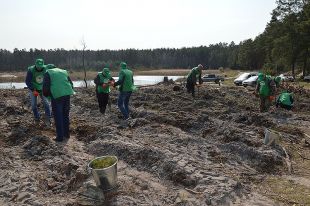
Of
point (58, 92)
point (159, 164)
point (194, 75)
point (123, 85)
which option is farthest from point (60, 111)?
point (194, 75)

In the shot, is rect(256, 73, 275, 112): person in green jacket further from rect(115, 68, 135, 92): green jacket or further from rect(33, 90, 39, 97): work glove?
rect(33, 90, 39, 97): work glove

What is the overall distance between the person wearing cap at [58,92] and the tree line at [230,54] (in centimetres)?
3764

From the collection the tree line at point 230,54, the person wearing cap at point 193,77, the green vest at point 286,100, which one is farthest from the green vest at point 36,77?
the tree line at point 230,54

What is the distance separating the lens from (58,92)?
7645 mm

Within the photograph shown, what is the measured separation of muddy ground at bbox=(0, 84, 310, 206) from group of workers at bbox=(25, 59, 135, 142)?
16.4 inches

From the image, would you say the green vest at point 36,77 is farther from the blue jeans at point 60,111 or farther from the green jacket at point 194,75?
the green jacket at point 194,75

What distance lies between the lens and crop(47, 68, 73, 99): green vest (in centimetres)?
762

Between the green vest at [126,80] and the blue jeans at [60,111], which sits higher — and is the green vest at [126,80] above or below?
above

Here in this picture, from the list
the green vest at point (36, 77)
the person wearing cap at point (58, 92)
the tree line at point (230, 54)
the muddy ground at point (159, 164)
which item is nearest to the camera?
the muddy ground at point (159, 164)

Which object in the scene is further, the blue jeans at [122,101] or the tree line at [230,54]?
the tree line at [230,54]

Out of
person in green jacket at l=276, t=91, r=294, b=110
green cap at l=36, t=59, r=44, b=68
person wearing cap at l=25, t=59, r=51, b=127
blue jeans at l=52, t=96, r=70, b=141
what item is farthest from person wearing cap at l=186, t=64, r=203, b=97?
blue jeans at l=52, t=96, r=70, b=141

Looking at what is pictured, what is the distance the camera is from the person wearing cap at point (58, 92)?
7.61 metres

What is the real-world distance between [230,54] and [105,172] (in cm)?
10479

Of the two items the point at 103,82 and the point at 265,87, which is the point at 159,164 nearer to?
the point at 103,82
